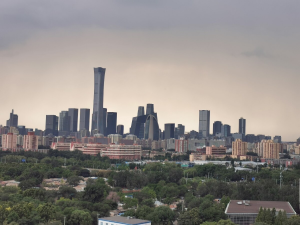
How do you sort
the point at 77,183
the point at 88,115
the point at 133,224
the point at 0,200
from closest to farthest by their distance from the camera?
the point at 133,224 < the point at 0,200 < the point at 77,183 < the point at 88,115

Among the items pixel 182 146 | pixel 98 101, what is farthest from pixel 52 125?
pixel 182 146

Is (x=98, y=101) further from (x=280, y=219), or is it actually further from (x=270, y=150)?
(x=280, y=219)

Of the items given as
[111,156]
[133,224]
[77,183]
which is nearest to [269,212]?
[133,224]

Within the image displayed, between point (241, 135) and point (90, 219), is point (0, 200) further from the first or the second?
point (241, 135)

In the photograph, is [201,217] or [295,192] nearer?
[201,217]

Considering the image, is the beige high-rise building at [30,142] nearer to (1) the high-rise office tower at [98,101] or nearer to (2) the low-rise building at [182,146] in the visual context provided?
(2) the low-rise building at [182,146]

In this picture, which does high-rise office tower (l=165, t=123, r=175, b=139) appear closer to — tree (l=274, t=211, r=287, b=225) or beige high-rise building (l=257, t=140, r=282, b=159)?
beige high-rise building (l=257, t=140, r=282, b=159)
